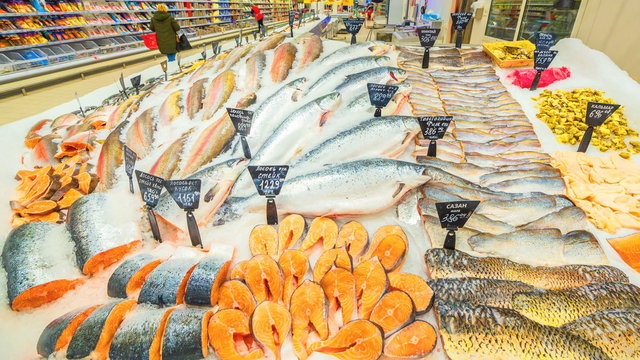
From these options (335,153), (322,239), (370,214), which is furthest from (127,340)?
(335,153)

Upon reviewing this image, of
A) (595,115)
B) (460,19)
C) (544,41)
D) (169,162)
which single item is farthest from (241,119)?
(544,41)

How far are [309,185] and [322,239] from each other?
34cm

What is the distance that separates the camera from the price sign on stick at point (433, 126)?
6.56 feet

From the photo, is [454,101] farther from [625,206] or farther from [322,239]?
[322,239]

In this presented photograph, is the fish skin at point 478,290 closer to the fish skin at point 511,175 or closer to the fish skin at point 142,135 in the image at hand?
the fish skin at point 511,175

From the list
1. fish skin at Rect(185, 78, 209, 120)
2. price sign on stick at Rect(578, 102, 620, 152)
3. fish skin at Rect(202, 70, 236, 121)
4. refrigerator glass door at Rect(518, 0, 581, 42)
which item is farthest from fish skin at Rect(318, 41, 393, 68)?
refrigerator glass door at Rect(518, 0, 581, 42)

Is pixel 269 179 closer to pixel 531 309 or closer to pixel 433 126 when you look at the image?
pixel 433 126

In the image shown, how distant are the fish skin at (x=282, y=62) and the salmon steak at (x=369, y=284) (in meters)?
2.35

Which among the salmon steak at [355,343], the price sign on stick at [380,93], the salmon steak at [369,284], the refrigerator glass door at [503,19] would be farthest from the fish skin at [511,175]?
the refrigerator glass door at [503,19]

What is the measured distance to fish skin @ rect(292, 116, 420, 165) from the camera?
6.86ft

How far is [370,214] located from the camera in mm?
1888

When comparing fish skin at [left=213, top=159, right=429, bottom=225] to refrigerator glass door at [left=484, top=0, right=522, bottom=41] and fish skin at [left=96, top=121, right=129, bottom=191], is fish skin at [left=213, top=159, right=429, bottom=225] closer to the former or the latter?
fish skin at [left=96, top=121, right=129, bottom=191]

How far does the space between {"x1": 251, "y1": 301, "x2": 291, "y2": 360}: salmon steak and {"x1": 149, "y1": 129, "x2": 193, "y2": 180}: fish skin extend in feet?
4.35

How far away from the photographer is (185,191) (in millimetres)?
1611
